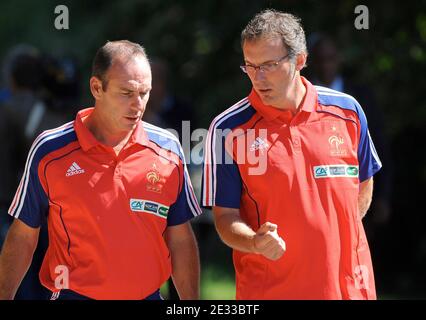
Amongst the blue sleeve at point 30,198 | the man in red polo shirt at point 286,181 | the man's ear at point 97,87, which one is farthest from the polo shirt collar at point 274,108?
the blue sleeve at point 30,198

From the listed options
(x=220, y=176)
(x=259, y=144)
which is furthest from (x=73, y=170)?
(x=259, y=144)

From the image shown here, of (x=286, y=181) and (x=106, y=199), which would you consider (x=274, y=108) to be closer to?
(x=286, y=181)

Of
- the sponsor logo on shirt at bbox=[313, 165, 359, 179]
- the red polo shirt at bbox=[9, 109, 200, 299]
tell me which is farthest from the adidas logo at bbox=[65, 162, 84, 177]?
the sponsor logo on shirt at bbox=[313, 165, 359, 179]

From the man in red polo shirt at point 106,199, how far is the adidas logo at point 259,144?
418 millimetres

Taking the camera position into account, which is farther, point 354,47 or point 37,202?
point 354,47

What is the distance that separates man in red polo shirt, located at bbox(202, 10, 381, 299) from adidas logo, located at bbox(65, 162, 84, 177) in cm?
61

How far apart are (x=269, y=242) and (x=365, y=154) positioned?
94cm

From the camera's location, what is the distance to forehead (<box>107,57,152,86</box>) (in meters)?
5.34

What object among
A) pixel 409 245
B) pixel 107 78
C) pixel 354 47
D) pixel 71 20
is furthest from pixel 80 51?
pixel 107 78

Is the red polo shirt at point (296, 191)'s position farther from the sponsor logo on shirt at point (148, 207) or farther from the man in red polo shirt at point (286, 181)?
the sponsor logo on shirt at point (148, 207)

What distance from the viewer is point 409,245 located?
12016 millimetres

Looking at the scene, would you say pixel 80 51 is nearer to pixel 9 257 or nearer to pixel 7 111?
pixel 7 111

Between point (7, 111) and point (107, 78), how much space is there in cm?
315

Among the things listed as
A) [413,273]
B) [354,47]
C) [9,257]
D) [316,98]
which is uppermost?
[354,47]
